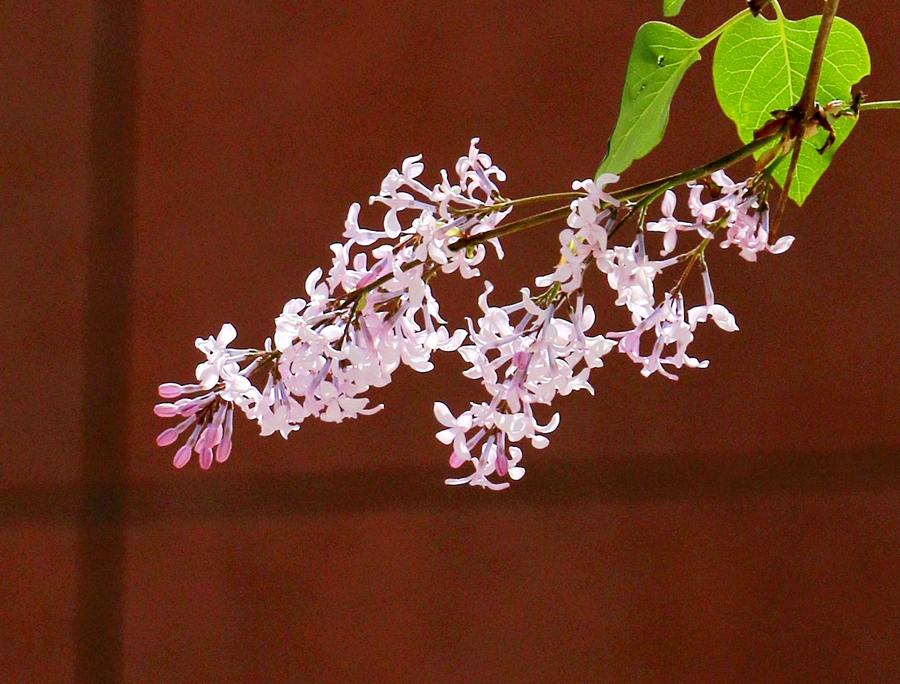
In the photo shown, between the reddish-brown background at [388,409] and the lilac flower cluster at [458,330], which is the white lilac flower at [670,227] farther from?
the reddish-brown background at [388,409]

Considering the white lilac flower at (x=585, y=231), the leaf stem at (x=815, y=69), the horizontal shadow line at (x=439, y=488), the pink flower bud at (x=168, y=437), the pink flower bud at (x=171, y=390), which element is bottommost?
the pink flower bud at (x=168, y=437)

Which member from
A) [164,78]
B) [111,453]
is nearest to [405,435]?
[111,453]

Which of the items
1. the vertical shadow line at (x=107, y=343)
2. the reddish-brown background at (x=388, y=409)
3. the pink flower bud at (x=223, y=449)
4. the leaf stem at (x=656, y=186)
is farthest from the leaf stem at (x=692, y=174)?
the vertical shadow line at (x=107, y=343)

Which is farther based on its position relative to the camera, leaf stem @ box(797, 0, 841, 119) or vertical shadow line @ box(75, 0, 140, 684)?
vertical shadow line @ box(75, 0, 140, 684)

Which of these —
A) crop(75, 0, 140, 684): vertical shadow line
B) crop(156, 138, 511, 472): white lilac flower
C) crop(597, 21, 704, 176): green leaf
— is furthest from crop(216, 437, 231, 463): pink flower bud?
crop(75, 0, 140, 684): vertical shadow line

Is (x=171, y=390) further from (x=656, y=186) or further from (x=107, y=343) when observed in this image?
(x=107, y=343)

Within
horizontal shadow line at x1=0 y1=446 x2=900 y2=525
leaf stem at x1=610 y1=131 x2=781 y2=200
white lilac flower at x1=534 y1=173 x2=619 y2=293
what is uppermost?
horizontal shadow line at x1=0 y1=446 x2=900 y2=525

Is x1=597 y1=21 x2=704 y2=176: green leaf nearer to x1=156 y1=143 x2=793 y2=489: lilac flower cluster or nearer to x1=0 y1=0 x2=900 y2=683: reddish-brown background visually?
x1=156 y1=143 x2=793 y2=489: lilac flower cluster
